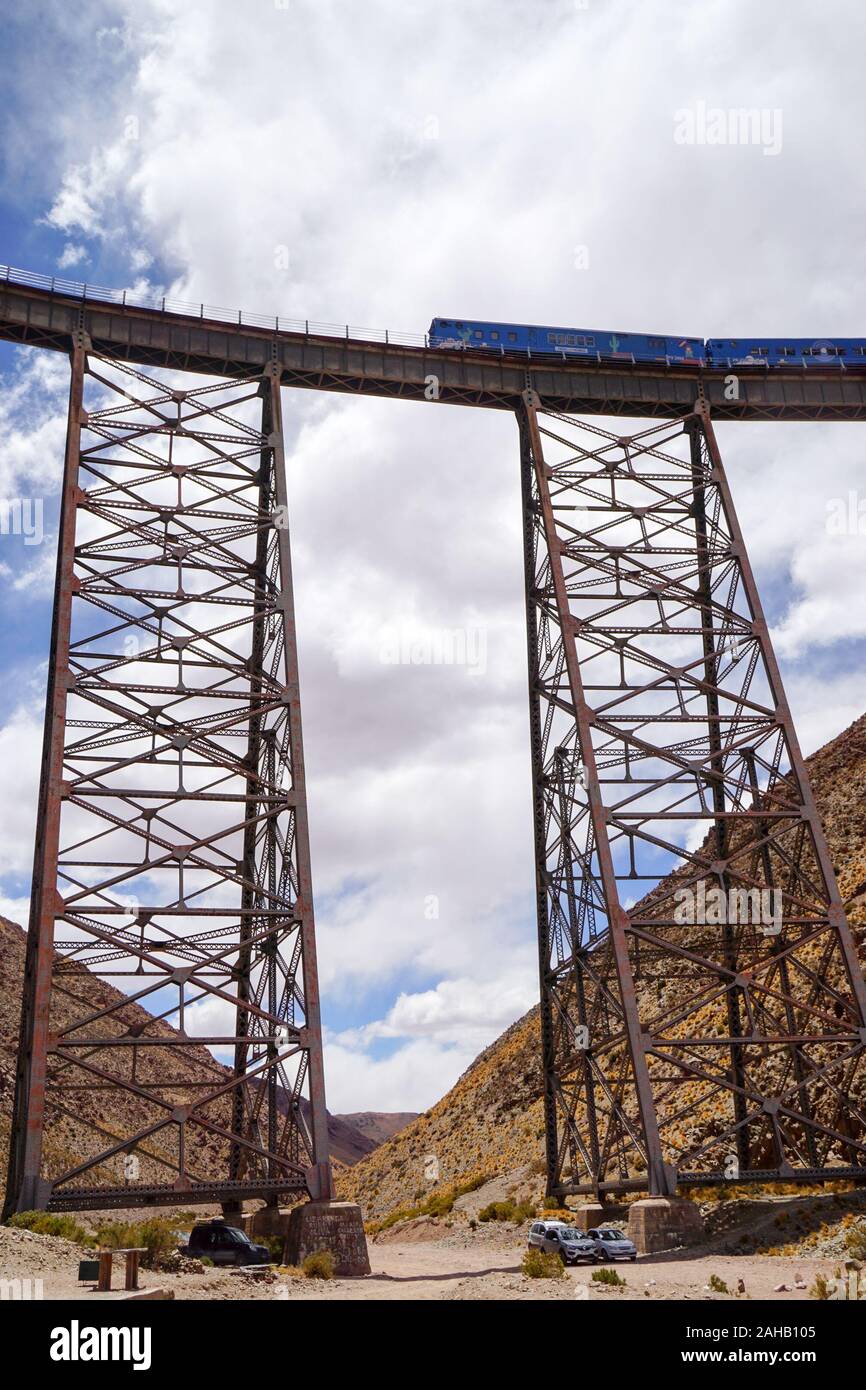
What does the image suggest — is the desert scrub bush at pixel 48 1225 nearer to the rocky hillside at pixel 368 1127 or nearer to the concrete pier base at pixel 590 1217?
the concrete pier base at pixel 590 1217

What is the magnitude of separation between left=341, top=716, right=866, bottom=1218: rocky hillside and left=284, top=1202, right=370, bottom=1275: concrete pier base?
17.9m

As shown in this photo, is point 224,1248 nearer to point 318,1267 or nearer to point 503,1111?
point 318,1267

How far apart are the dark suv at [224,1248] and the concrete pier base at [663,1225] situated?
668 centimetres

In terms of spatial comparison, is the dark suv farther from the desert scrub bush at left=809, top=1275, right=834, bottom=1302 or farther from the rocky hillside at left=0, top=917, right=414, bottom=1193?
the rocky hillside at left=0, top=917, right=414, bottom=1193

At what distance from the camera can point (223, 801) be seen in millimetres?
23141

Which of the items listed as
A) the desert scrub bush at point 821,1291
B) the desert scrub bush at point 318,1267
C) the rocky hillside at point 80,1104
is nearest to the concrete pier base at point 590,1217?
the desert scrub bush at point 318,1267

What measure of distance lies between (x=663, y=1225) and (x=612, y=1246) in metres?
1.80

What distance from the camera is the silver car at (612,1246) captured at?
776 inches

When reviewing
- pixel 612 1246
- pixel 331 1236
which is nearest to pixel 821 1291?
pixel 612 1246

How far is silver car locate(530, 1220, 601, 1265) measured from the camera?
19953 mm

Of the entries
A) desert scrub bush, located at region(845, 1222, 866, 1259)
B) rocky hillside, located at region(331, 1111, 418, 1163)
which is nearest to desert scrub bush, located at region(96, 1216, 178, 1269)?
desert scrub bush, located at region(845, 1222, 866, 1259)
